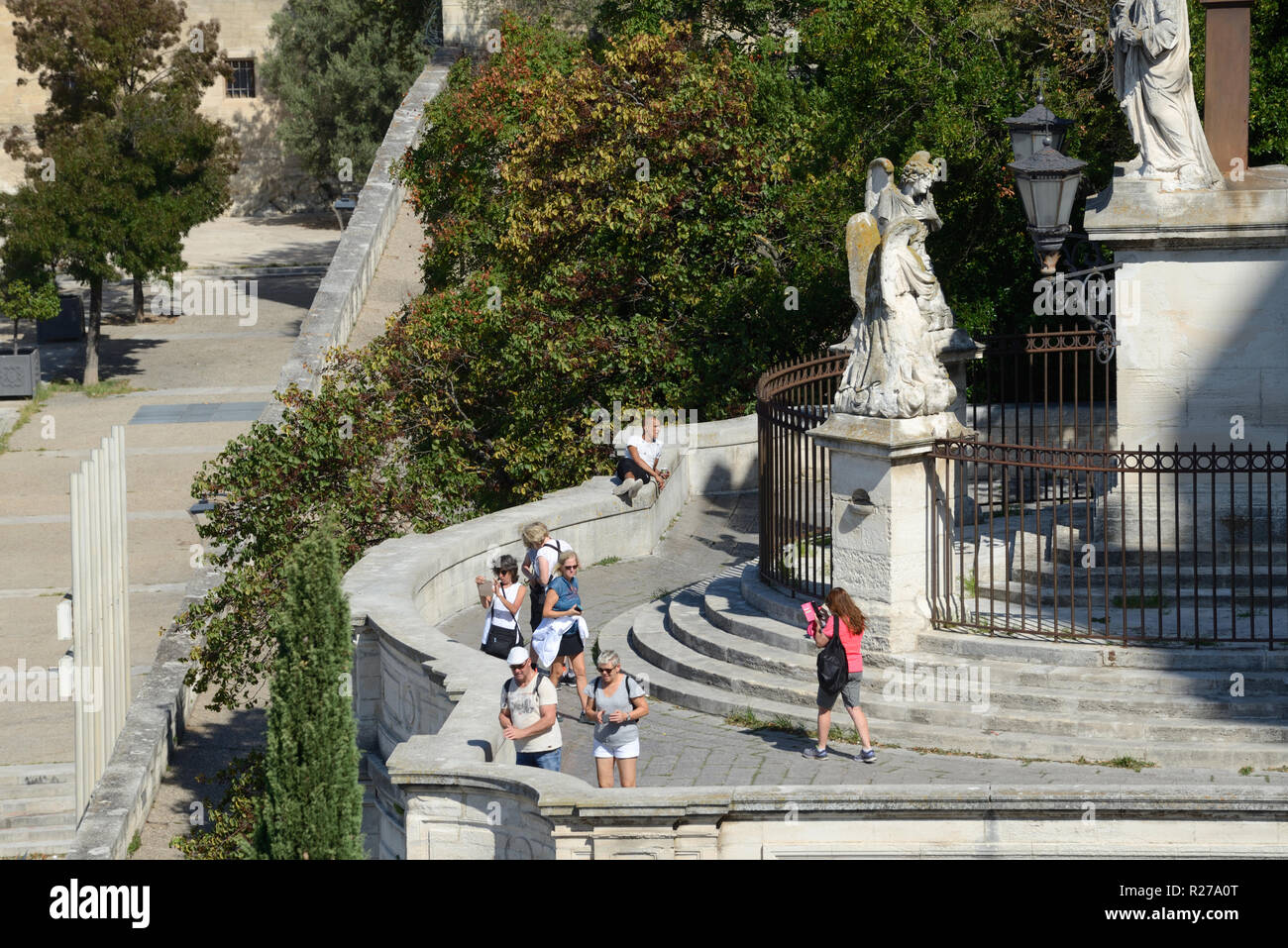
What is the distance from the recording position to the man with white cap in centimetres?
1202

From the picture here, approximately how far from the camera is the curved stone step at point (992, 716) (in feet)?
42.2

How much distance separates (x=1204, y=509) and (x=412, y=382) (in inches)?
473

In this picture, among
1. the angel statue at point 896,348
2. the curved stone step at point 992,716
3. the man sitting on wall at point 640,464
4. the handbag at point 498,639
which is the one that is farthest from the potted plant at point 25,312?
the angel statue at point 896,348

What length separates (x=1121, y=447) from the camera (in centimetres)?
1391

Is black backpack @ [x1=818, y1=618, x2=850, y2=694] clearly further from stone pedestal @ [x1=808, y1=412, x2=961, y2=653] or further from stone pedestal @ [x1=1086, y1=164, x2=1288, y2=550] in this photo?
stone pedestal @ [x1=1086, y1=164, x2=1288, y2=550]

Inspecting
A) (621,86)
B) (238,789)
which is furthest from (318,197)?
(238,789)

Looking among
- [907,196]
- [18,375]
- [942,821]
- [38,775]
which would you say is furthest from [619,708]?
[18,375]

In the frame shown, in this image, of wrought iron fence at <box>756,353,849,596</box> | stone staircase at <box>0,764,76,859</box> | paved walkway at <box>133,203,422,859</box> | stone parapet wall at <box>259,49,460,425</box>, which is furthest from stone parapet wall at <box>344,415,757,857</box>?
stone parapet wall at <box>259,49,460,425</box>

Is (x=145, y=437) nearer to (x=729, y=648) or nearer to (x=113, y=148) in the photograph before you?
(x=113, y=148)

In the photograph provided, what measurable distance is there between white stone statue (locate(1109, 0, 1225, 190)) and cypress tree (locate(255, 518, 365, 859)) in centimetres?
663

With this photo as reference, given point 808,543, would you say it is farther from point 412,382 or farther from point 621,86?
point 621,86

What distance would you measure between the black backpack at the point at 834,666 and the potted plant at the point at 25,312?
30.5 metres

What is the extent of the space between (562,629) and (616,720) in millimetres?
2257

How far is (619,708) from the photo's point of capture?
12.2 metres
